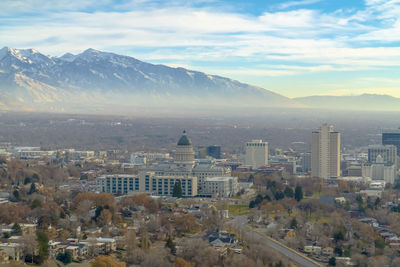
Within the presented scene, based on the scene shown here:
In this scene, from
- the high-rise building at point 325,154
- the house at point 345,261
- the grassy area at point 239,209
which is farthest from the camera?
the high-rise building at point 325,154

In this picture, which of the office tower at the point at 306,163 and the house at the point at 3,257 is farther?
the office tower at the point at 306,163

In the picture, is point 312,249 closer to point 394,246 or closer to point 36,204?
point 394,246

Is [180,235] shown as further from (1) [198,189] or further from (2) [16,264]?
(1) [198,189]

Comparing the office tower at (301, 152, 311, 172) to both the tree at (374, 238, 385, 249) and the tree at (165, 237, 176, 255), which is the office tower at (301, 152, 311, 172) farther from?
the tree at (165, 237, 176, 255)

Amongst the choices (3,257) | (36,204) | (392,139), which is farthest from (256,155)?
(3,257)

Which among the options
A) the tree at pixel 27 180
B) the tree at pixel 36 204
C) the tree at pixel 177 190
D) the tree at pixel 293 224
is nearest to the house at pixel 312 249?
the tree at pixel 293 224

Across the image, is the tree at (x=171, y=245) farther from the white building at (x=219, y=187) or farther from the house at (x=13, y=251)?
the white building at (x=219, y=187)
